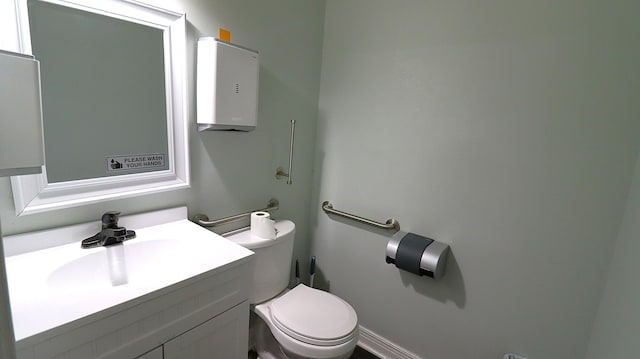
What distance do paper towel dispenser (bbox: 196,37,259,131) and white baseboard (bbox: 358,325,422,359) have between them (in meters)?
1.45

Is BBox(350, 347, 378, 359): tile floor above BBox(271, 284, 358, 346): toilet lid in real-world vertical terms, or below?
below

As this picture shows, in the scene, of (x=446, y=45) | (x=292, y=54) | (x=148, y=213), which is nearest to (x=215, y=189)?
(x=148, y=213)

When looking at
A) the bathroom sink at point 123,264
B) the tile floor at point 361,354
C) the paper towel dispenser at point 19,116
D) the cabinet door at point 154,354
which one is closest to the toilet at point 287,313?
the bathroom sink at point 123,264

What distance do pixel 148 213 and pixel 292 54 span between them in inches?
44.2

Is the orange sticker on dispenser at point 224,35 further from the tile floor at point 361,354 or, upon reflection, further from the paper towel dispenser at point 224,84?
the tile floor at point 361,354

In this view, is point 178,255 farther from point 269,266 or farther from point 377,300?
point 377,300

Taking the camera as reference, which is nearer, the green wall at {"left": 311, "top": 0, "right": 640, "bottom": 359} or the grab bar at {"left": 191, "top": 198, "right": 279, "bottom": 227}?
the green wall at {"left": 311, "top": 0, "right": 640, "bottom": 359}

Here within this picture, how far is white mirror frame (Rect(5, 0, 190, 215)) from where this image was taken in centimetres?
97

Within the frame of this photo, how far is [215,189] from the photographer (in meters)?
1.52


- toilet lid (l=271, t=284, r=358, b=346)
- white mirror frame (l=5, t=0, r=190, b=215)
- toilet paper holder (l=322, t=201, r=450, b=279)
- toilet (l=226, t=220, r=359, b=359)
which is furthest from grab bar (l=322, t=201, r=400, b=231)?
white mirror frame (l=5, t=0, r=190, b=215)

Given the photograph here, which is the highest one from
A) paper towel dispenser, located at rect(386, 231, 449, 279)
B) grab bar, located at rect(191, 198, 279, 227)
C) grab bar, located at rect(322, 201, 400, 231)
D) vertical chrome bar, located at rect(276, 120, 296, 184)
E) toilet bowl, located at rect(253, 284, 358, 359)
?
vertical chrome bar, located at rect(276, 120, 296, 184)

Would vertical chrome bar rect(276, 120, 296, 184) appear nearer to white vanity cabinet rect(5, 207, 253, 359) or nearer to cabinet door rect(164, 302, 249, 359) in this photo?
white vanity cabinet rect(5, 207, 253, 359)

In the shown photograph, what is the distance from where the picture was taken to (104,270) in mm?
1103

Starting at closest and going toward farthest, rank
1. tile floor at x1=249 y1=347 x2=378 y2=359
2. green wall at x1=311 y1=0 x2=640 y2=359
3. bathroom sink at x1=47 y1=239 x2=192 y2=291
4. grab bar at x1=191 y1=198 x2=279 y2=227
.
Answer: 1. bathroom sink at x1=47 y1=239 x2=192 y2=291
2. green wall at x1=311 y1=0 x2=640 y2=359
3. grab bar at x1=191 y1=198 x2=279 y2=227
4. tile floor at x1=249 y1=347 x2=378 y2=359
